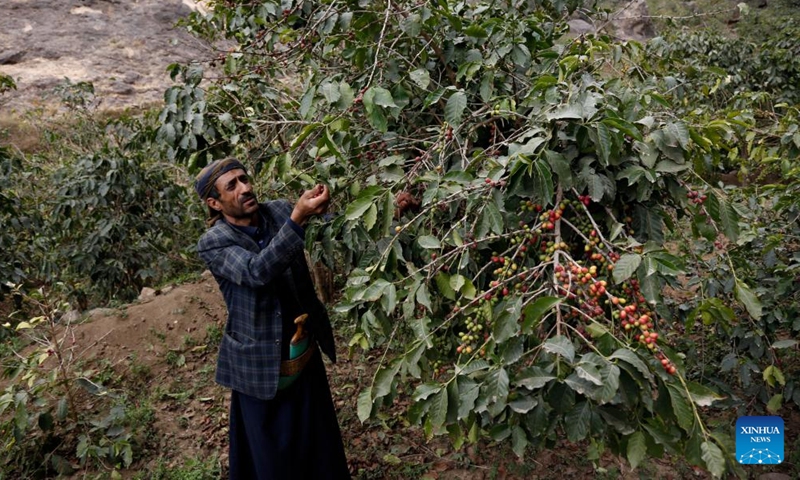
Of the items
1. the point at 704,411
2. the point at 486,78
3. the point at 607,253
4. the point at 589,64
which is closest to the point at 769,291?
the point at 704,411

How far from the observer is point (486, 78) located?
2051mm

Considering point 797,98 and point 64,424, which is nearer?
point 64,424

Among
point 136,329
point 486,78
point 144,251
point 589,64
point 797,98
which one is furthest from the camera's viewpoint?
point 797,98

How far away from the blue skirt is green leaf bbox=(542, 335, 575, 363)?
5.08 feet

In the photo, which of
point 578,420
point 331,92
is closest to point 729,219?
point 578,420

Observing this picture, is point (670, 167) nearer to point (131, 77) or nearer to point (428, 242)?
point (428, 242)

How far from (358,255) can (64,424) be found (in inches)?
101

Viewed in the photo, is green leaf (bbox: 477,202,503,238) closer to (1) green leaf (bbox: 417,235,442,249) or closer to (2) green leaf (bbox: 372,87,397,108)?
(1) green leaf (bbox: 417,235,442,249)

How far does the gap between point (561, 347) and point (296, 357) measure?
4.88ft

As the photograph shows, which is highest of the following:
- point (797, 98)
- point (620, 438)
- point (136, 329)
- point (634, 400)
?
point (634, 400)

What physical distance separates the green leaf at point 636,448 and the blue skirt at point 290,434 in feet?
5.33

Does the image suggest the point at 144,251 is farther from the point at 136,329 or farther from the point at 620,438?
the point at 620,438

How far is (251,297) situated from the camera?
2.23m

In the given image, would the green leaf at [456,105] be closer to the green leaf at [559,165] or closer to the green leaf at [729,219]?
the green leaf at [559,165]
